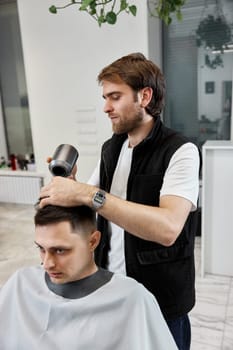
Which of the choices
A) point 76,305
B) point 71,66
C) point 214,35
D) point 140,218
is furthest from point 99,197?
point 214,35

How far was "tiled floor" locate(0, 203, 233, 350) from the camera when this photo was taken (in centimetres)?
185

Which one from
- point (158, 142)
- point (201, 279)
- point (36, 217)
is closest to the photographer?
point (36, 217)

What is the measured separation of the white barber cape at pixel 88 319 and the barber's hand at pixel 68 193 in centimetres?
31

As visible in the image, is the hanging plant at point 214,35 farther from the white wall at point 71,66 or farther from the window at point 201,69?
the white wall at point 71,66

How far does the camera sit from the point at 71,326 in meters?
0.95

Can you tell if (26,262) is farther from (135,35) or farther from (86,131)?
(135,35)

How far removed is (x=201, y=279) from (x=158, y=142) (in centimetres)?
171

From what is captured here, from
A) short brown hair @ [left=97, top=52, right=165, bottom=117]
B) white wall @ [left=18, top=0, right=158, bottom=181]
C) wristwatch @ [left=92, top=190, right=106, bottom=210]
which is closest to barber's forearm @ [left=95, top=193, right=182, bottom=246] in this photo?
wristwatch @ [left=92, top=190, right=106, bottom=210]

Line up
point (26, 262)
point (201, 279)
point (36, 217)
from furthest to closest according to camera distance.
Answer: point (26, 262) → point (201, 279) → point (36, 217)

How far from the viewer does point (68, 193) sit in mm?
816

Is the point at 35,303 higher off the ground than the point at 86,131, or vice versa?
the point at 86,131

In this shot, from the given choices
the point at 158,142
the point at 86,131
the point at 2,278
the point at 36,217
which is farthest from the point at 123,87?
the point at 86,131

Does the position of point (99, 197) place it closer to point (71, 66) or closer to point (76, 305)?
point (76, 305)

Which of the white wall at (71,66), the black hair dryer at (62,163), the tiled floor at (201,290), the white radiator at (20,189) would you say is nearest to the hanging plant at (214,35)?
the white wall at (71,66)
